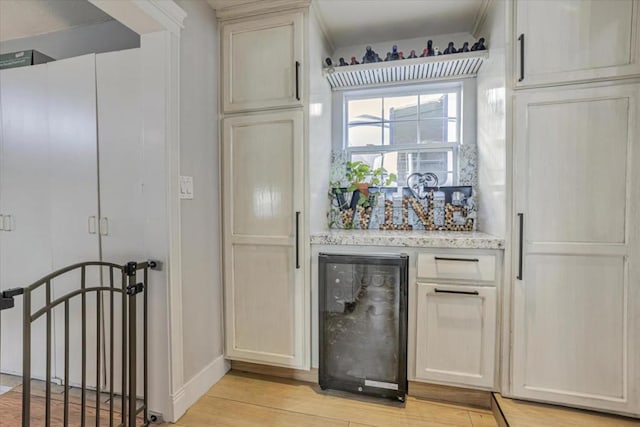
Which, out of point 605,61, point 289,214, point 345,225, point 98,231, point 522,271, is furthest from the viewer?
point 345,225

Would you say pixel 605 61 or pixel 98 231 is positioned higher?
pixel 605 61

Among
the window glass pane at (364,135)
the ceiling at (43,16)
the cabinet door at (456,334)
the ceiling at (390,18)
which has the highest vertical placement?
the ceiling at (390,18)

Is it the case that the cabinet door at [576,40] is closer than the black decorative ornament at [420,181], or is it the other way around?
the cabinet door at [576,40]

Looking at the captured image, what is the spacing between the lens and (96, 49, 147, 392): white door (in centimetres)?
172

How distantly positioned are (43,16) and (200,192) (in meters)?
1.63

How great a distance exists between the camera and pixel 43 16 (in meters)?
2.04

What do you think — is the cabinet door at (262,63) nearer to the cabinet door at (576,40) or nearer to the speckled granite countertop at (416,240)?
the speckled granite countertop at (416,240)

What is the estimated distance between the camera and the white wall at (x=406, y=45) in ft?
7.66

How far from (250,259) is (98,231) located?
875 millimetres

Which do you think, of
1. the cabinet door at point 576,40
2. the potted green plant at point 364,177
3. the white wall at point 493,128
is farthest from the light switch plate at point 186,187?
the cabinet door at point 576,40

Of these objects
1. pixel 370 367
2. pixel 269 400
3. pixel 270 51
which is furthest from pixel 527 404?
pixel 270 51

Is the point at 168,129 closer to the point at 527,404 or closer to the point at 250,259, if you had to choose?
the point at 250,259

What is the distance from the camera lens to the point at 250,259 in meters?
2.00

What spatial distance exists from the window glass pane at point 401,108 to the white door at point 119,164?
1795mm
